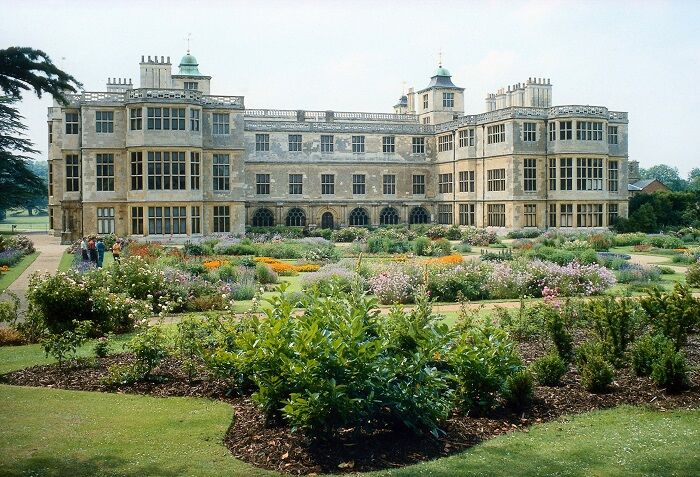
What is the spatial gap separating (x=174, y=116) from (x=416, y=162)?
19.1 metres

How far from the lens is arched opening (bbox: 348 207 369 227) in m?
48.8

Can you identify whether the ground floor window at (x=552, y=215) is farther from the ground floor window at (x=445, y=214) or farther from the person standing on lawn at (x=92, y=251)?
the person standing on lawn at (x=92, y=251)

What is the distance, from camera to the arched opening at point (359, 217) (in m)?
48.8

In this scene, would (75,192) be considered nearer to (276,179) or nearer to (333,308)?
(276,179)

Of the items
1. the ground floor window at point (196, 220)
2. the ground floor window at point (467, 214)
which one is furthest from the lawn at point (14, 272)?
the ground floor window at point (467, 214)

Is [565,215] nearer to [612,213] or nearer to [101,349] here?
[612,213]

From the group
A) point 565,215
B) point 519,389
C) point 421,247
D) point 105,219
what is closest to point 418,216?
point 565,215

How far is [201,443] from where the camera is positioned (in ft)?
24.4

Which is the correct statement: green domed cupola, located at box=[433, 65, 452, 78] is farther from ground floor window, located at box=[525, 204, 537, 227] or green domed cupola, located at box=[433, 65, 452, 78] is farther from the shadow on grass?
the shadow on grass

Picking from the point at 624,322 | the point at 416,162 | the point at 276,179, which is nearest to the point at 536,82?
the point at 416,162

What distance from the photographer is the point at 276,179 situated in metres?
47.0

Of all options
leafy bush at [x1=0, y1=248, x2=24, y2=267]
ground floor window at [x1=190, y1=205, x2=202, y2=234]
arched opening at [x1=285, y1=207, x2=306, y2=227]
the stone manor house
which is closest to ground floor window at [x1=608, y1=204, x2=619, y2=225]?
the stone manor house

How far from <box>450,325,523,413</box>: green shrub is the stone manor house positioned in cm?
2988

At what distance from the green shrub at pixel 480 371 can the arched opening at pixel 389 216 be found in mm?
40908
